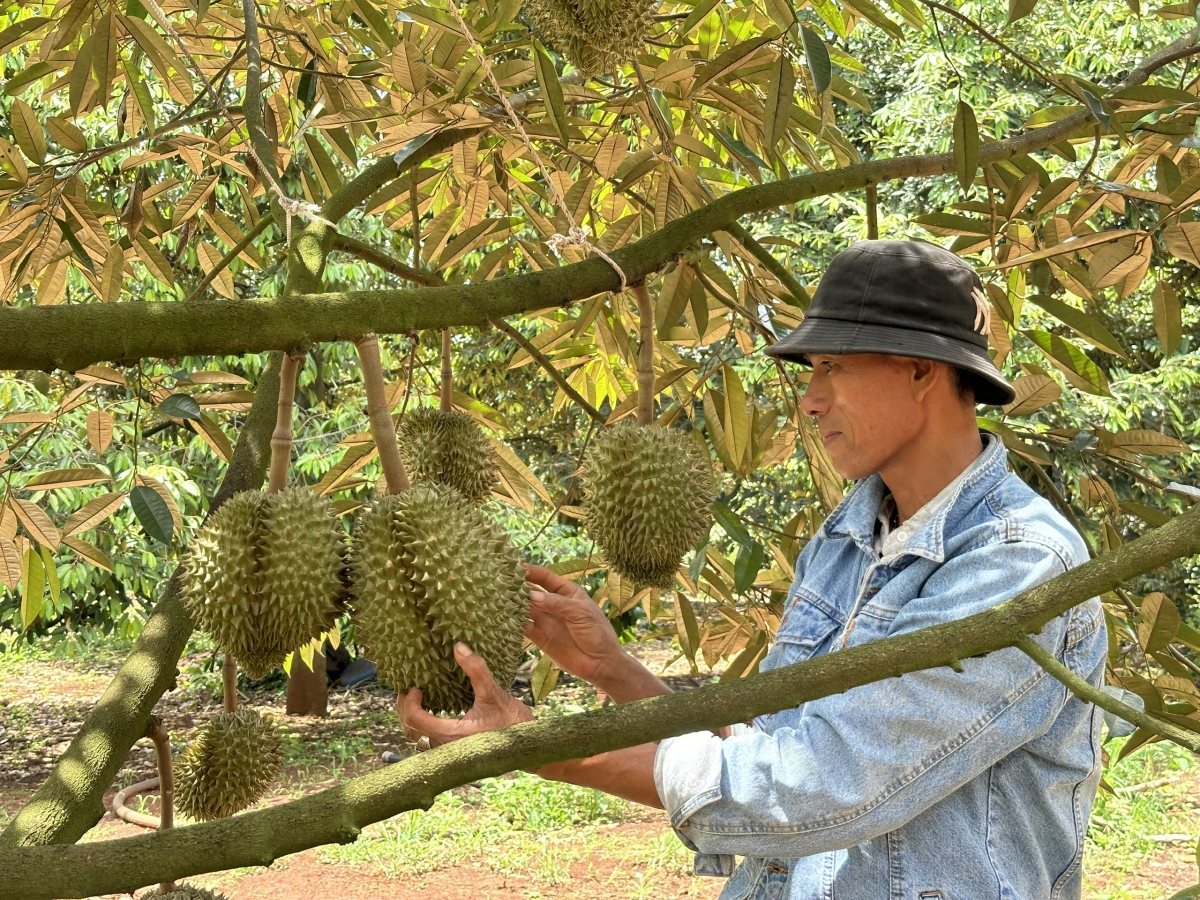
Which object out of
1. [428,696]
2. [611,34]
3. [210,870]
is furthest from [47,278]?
[210,870]

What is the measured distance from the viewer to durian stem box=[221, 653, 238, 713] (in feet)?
4.67

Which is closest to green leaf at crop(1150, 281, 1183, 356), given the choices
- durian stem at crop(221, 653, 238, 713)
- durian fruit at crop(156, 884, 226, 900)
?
durian stem at crop(221, 653, 238, 713)

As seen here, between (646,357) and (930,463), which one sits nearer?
(646,357)

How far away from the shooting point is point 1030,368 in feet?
7.00

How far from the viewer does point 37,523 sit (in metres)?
1.92

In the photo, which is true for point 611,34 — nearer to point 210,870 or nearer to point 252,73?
point 252,73

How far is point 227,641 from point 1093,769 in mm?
1000

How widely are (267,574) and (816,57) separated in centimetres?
91

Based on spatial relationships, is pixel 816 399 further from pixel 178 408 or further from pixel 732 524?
pixel 178 408

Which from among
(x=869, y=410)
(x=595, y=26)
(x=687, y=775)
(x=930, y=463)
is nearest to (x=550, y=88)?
(x=595, y=26)

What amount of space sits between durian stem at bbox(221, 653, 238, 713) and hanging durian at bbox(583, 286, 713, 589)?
1.60ft

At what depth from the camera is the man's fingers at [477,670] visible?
115 cm

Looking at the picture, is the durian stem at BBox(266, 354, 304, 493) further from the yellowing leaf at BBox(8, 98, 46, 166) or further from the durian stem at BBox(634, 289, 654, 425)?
the yellowing leaf at BBox(8, 98, 46, 166)

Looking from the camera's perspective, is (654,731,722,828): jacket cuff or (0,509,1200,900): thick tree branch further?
(654,731,722,828): jacket cuff
